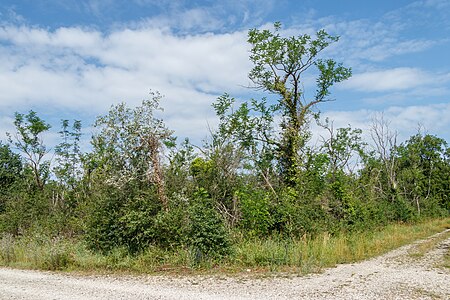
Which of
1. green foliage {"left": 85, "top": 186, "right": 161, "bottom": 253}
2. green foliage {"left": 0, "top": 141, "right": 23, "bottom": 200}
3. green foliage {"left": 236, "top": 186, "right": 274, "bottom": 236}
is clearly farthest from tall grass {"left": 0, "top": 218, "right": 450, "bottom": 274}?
green foliage {"left": 0, "top": 141, "right": 23, "bottom": 200}

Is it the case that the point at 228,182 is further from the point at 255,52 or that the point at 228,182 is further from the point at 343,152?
the point at 343,152

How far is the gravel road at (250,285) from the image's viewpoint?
7750 millimetres

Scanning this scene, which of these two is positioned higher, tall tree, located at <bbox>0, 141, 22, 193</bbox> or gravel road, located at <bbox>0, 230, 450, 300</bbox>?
tall tree, located at <bbox>0, 141, 22, 193</bbox>

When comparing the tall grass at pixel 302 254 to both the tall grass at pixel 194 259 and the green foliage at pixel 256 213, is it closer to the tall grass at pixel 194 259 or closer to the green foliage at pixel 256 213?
the tall grass at pixel 194 259

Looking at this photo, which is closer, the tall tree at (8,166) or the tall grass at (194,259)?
the tall grass at (194,259)

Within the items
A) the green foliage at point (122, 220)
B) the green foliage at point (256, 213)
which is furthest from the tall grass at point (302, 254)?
the green foliage at point (122, 220)

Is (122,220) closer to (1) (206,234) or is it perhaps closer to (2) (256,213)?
(1) (206,234)

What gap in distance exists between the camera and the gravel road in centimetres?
775

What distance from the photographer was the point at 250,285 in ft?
28.8

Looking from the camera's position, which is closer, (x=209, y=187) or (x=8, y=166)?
(x=209, y=187)

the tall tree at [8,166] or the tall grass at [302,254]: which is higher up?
A: the tall tree at [8,166]

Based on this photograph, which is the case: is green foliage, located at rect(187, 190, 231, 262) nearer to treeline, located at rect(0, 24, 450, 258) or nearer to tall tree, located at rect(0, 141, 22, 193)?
treeline, located at rect(0, 24, 450, 258)

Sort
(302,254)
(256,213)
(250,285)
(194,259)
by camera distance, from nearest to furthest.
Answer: (250,285) → (194,259) → (302,254) → (256,213)

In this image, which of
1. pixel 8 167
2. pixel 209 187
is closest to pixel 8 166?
pixel 8 167
